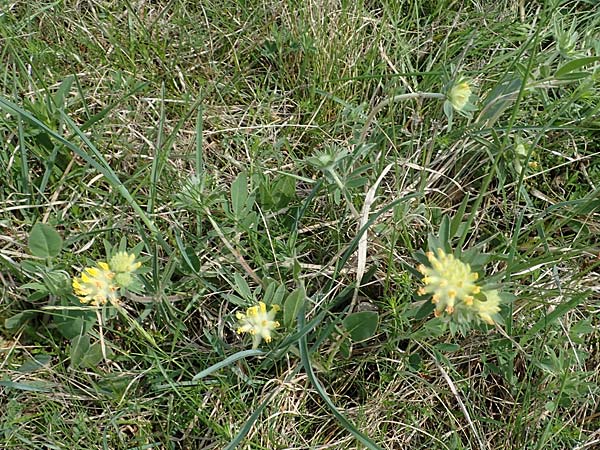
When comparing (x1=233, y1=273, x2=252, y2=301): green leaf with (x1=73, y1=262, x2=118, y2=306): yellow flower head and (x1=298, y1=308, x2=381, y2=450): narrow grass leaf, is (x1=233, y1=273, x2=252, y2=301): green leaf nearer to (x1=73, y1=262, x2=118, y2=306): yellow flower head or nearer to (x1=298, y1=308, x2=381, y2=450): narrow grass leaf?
(x1=298, y1=308, x2=381, y2=450): narrow grass leaf

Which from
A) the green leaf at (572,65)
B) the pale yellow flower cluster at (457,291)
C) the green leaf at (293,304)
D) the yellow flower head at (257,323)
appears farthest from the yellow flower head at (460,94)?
the yellow flower head at (257,323)

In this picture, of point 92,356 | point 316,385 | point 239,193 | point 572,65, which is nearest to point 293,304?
point 316,385

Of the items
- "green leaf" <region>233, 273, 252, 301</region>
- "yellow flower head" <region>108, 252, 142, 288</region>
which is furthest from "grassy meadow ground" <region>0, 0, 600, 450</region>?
"yellow flower head" <region>108, 252, 142, 288</region>

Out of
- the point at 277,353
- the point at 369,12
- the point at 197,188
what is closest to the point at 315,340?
the point at 277,353

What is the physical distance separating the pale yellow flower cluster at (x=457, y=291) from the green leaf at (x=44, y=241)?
40.4 inches

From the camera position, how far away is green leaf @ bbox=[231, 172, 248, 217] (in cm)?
187

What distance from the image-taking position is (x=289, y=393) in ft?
6.23

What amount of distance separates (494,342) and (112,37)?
1.60m

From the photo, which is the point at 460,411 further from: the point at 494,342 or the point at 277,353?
the point at 277,353

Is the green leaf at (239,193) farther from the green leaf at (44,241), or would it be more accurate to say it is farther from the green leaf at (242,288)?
the green leaf at (44,241)

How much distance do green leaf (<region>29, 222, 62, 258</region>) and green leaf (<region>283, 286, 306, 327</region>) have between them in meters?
0.67

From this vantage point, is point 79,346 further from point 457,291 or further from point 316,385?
point 457,291

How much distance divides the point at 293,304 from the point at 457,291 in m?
0.47

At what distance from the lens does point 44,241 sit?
1860 mm
